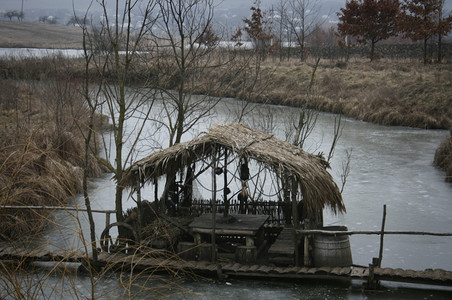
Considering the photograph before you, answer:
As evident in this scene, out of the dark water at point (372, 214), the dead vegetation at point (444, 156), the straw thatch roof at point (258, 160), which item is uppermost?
the straw thatch roof at point (258, 160)

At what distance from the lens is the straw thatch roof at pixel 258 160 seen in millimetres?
9523

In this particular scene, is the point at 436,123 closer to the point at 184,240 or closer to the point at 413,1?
the point at 413,1

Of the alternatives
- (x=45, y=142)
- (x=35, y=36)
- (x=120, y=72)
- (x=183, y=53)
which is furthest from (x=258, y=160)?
(x=35, y=36)

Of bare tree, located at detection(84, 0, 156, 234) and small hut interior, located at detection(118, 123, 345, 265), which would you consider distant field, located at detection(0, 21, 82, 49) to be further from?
small hut interior, located at detection(118, 123, 345, 265)

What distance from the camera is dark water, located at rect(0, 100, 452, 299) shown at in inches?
369

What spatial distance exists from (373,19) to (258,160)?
115 ft

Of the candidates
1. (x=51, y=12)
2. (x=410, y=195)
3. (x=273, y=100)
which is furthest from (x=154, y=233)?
(x=51, y=12)

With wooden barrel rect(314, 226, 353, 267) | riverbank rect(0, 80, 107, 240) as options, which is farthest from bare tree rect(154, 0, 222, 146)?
wooden barrel rect(314, 226, 353, 267)

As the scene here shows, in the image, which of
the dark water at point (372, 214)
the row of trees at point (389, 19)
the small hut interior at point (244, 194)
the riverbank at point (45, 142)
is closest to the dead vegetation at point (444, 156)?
the dark water at point (372, 214)

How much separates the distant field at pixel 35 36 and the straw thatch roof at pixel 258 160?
50623 millimetres

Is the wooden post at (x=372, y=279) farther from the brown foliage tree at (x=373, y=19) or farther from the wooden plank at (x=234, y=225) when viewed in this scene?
the brown foliage tree at (x=373, y=19)

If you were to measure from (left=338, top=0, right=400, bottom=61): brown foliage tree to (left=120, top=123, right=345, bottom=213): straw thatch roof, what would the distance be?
32.7 metres

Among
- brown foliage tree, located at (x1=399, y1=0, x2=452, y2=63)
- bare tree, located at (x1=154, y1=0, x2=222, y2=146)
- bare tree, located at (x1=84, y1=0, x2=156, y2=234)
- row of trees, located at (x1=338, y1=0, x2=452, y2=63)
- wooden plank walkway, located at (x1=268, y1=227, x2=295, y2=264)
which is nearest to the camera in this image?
wooden plank walkway, located at (x1=268, y1=227, x2=295, y2=264)

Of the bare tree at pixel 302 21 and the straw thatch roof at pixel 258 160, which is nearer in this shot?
the straw thatch roof at pixel 258 160
